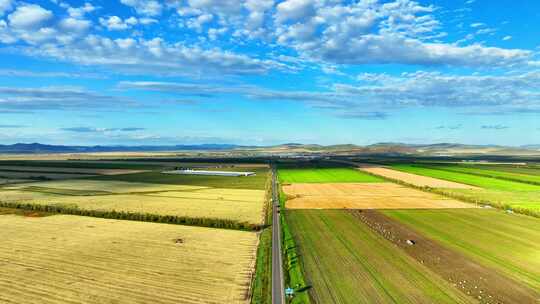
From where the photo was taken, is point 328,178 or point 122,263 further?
point 328,178

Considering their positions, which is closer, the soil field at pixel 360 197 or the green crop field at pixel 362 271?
the green crop field at pixel 362 271

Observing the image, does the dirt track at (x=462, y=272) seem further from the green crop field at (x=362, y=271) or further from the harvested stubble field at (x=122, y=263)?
the harvested stubble field at (x=122, y=263)

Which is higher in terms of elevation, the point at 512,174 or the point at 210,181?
the point at 210,181

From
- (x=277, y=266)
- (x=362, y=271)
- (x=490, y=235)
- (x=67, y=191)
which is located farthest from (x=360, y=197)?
(x=67, y=191)

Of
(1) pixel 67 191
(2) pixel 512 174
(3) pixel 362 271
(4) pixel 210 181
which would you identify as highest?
(1) pixel 67 191

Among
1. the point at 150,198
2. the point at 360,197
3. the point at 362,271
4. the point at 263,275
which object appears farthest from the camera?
the point at 360,197

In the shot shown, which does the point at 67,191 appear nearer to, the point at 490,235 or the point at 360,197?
the point at 360,197

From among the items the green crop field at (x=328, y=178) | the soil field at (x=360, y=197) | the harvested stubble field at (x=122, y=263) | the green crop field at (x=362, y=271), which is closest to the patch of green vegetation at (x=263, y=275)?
the harvested stubble field at (x=122, y=263)
